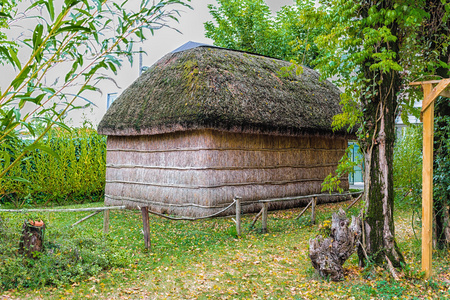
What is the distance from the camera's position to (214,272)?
5.34 metres

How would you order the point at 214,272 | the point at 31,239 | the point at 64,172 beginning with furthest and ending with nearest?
the point at 64,172
the point at 214,272
the point at 31,239

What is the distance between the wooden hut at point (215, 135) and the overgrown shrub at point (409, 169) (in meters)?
1.83

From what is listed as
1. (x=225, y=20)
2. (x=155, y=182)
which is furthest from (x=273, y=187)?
(x=225, y=20)

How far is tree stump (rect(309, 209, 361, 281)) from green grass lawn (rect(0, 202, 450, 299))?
167mm

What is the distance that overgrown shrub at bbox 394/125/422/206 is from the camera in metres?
6.09

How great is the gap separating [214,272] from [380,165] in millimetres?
2558

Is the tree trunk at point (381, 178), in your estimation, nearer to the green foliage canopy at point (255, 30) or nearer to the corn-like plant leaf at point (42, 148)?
Result: the corn-like plant leaf at point (42, 148)

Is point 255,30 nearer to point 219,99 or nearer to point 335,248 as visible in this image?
point 219,99

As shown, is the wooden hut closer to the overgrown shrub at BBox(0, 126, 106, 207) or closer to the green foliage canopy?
the overgrown shrub at BBox(0, 126, 106, 207)

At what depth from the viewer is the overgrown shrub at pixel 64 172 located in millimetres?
11734

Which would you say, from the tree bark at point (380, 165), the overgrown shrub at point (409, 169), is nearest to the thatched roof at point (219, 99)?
the overgrown shrub at point (409, 169)

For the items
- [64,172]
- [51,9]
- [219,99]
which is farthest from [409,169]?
[64,172]

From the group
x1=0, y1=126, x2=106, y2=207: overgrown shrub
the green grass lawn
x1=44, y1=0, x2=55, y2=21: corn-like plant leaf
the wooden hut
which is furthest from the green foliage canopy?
x1=44, y1=0, x2=55, y2=21: corn-like plant leaf

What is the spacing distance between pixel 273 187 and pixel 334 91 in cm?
437
